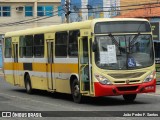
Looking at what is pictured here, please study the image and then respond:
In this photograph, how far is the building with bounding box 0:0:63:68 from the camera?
7356 cm

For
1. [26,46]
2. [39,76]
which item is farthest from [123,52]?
[26,46]

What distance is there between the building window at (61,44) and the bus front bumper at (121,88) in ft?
9.71

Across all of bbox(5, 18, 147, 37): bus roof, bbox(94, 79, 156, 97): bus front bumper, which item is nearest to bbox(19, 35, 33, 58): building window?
bbox(5, 18, 147, 37): bus roof

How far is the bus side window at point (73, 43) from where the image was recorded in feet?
61.5

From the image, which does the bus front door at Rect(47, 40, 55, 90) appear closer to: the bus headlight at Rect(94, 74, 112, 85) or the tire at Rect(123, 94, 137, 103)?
the tire at Rect(123, 94, 137, 103)

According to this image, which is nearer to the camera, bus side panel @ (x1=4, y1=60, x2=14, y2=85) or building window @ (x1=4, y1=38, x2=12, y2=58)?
bus side panel @ (x1=4, y1=60, x2=14, y2=85)

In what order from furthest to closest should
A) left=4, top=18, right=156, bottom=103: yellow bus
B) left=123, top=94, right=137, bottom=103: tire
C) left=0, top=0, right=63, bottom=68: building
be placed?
left=0, top=0, right=63, bottom=68: building → left=123, top=94, right=137, bottom=103: tire → left=4, top=18, right=156, bottom=103: yellow bus

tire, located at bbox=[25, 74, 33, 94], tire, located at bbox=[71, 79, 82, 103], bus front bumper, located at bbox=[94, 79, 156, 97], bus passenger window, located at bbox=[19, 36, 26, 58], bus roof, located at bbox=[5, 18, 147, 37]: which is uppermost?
bus roof, located at bbox=[5, 18, 147, 37]

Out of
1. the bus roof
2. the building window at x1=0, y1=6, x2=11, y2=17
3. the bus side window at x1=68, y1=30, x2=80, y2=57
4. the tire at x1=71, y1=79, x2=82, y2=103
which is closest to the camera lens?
the bus roof

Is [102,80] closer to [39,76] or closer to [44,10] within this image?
[39,76]

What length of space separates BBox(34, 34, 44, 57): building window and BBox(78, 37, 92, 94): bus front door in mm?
4019

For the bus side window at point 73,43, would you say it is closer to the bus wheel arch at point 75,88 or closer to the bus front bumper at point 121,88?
the bus wheel arch at point 75,88

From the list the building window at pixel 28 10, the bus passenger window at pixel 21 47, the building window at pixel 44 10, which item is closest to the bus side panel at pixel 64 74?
the bus passenger window at pixel 21 47

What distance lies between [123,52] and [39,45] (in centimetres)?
587
